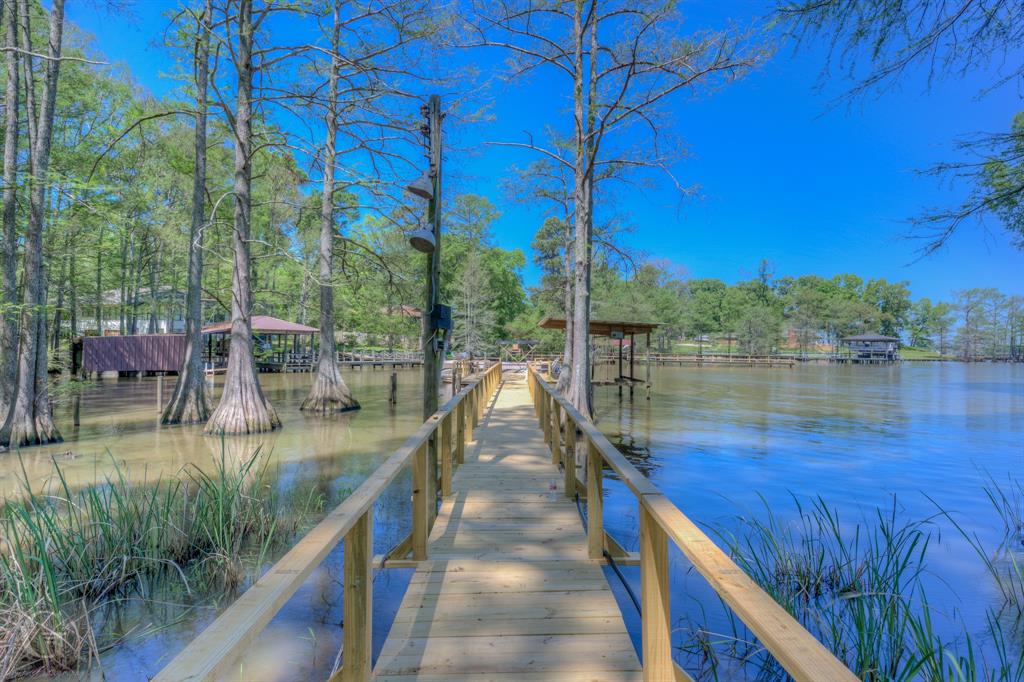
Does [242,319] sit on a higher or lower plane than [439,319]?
higher

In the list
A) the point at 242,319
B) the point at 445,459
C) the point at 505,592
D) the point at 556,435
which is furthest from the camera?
the point at 242,319

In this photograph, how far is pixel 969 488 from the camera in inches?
316

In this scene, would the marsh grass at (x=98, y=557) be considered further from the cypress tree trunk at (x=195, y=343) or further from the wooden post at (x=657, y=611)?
the cypress tree trunk at (x=195, y=343)

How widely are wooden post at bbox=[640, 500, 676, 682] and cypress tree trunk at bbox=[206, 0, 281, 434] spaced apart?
10.6 m

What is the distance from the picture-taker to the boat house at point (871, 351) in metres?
60.4

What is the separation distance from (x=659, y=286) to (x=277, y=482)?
5815cm

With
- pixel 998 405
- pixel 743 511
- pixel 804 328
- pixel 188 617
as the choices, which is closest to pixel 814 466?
pixel 743 511

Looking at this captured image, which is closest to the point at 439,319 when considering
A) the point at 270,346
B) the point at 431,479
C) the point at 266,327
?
the point at 431,479

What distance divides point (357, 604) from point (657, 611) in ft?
3.82

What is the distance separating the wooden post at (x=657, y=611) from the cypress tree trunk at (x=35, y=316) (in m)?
10.8

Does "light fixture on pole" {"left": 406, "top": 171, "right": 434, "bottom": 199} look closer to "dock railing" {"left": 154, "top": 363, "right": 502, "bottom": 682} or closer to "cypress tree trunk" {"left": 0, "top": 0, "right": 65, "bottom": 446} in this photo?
"dock railing" {"left": 154, "top": 363, "right": 502, "bottom": 682}

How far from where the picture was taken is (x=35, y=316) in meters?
8.90

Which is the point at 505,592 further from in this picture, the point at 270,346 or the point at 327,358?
the point at 270,346

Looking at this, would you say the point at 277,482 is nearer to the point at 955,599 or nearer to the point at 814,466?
the point at 955,599
